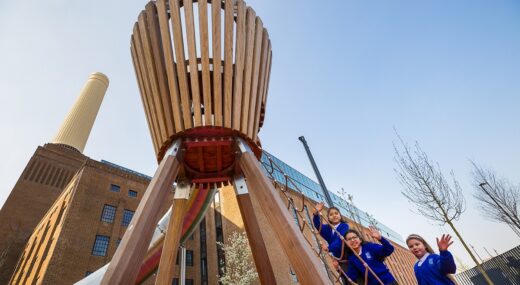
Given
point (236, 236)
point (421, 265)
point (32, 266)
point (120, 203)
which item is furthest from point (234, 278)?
point (421, 265)

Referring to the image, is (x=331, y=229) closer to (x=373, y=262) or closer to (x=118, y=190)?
(x=373, y=262)

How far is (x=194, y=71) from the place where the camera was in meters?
3.34

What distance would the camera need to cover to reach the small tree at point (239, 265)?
1978 centimetres

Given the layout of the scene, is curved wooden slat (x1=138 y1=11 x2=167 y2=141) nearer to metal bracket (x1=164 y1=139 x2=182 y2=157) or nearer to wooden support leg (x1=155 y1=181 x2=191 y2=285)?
metal bracket (x1=164 y1=139 x2=182 y2=157)

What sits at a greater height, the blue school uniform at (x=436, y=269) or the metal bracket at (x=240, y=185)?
the metal bracket at (x=240, y=185)

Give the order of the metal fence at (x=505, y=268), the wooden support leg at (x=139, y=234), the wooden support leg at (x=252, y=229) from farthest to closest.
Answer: the metal fence at (x=505, y=268) < the wooden support leg at (x=252, y=229) < the wooden support leg at (x=139, y=234)

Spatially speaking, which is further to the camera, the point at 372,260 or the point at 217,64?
the point at 372,260

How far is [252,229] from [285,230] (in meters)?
1.49

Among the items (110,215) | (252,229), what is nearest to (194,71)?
(252,229)

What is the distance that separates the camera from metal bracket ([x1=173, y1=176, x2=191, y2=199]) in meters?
4.00

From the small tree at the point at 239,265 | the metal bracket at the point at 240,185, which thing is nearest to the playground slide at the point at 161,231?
the metal bracket at the point at 240,185

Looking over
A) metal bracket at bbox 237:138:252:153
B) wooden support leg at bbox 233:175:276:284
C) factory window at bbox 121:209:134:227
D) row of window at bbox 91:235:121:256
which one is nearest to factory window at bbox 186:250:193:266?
factory window at bbox 121:209:134:227

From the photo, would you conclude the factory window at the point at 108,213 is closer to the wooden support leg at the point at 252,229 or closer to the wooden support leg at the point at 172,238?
the wooden support leg at the point at 172,238

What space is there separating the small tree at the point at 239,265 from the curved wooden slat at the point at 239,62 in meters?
19.0
